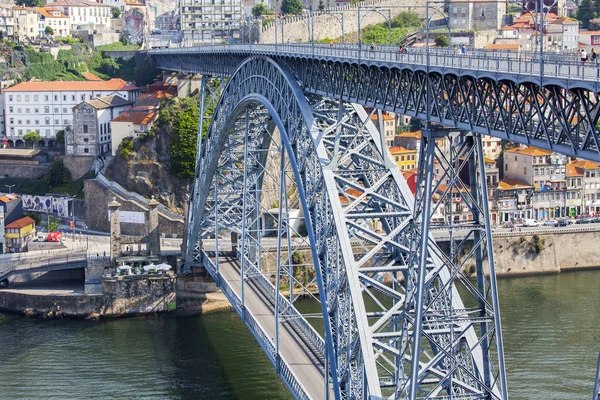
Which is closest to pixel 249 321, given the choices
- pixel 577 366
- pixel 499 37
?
pixel 577 366

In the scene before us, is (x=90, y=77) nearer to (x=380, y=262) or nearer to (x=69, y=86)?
(x=69, y=86)

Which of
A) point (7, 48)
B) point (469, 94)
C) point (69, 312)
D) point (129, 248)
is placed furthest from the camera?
point (7, 48)

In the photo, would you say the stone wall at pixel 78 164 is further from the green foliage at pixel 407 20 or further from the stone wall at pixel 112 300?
the green foliage at pixel 407 20

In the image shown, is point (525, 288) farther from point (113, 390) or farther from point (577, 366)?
point (113, 390)

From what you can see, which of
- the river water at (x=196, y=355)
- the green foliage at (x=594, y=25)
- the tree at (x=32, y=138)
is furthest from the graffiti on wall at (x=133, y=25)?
the river water at (x=196, y=355)

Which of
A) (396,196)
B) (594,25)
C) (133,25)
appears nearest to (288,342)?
(396,196)

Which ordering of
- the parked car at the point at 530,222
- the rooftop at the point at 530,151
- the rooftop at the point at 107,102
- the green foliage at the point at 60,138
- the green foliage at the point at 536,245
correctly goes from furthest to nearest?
the green foliage at the point at 60,138 < the rooftop at the point at 107,102 < the rooftop at the point at 530,151 < the parked car at the point at 530,222 < the green foliage at the point at 536,245
